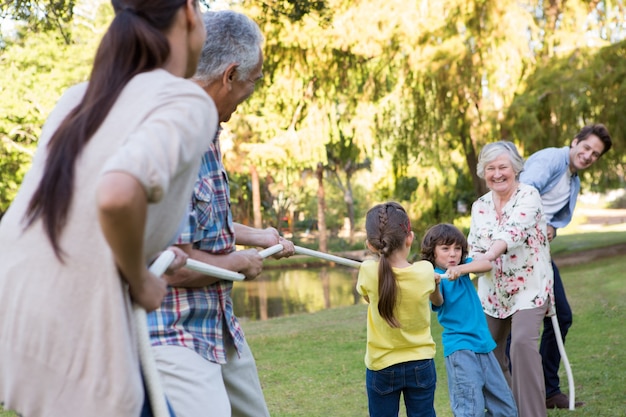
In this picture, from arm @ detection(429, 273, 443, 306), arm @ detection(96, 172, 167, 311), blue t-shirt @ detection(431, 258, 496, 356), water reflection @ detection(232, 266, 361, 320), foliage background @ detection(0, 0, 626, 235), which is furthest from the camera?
water reflection @ detection(232, 266, 361, 320)

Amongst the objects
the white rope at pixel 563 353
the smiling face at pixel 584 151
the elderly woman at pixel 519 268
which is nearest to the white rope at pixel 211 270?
the elderly woman at pixel 519 268

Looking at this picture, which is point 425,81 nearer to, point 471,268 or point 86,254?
point 471,268

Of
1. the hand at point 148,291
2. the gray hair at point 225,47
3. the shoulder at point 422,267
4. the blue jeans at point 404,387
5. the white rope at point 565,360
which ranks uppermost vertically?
the gray hair at point 225,47

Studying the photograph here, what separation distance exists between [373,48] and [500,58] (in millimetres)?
2766

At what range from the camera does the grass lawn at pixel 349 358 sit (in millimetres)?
5980

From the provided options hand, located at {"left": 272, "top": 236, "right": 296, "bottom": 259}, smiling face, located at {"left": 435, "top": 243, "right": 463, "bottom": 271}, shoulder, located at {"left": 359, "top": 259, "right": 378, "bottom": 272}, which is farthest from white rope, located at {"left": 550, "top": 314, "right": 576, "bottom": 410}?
hand, located at {"left": 272, "top": 236, "right": 296, "bottom": 259}

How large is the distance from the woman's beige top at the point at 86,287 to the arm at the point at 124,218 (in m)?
0.04

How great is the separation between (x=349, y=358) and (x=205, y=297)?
18.5ft

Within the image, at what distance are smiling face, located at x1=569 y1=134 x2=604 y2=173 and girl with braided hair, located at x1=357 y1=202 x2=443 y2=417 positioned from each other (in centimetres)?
223

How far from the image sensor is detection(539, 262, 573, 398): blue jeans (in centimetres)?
582

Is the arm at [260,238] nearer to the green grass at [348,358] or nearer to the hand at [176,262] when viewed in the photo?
the hand at [176,262]

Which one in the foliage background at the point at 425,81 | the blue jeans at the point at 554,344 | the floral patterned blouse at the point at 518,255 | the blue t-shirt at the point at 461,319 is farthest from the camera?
the foliage background at the point at 425,81

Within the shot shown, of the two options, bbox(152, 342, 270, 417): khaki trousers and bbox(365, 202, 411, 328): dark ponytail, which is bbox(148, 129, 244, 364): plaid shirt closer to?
bbox(152, 342, 270, 417): khaki trousers

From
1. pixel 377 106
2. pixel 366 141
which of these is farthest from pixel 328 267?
pixel 377 106
